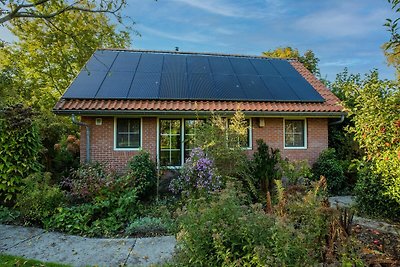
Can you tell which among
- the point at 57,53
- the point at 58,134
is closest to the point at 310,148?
the point at 58,134

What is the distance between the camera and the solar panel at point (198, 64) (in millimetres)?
11572

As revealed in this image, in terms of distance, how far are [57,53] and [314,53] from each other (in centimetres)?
1663

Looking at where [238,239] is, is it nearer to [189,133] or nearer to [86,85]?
[189,133]

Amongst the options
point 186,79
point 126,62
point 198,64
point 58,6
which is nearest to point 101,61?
point 126,62

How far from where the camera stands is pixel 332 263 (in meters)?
3.25

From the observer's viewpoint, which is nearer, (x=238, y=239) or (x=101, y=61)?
(x=238, y=239)

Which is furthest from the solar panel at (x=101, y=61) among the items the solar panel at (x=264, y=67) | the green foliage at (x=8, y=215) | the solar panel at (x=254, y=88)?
the solar panel at (x=264, y=67)

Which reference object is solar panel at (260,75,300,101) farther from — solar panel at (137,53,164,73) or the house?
solar panel at (137,53,164,73)

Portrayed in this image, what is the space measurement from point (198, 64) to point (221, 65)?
1003mm

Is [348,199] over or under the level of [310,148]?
under

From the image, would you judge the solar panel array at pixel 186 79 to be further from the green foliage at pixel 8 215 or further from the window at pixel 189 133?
the green foliage at pixel 8 215

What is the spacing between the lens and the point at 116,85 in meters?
9.94

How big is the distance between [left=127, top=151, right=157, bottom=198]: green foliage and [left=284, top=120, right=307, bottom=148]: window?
520cm

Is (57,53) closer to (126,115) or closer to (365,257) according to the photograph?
(126,115)
